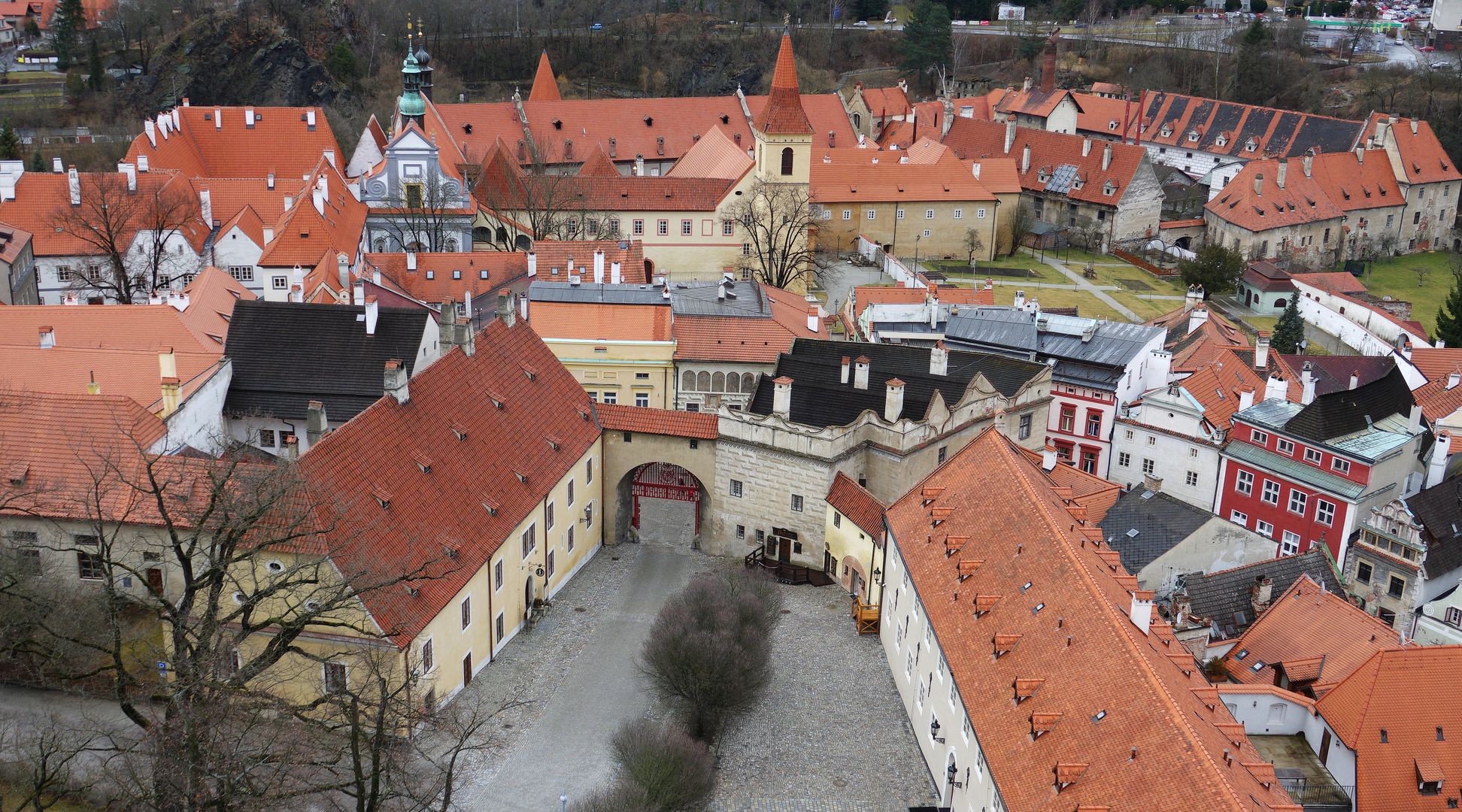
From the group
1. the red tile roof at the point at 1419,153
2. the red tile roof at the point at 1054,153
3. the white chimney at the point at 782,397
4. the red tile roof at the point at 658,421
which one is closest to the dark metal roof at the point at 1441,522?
the white chimney at the point at 782,397

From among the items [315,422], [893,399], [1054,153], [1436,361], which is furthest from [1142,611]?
[1054,153]

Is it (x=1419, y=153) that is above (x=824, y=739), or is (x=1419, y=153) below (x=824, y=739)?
above

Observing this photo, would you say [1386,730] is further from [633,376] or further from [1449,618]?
[633,376]

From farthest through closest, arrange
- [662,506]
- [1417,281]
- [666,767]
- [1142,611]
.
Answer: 1. [1417,281]
2. [662,506]
3. [666,767]
4. [1142,611]

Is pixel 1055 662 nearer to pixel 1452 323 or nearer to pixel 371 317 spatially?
pixel 371 317

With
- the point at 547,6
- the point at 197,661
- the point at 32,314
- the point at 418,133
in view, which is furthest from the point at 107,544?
the point at 547,6

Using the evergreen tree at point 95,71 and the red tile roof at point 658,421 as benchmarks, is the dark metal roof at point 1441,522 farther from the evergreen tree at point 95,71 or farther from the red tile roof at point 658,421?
the evergreen tree at point 95,71
